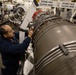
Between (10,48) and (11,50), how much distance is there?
0.10 feet

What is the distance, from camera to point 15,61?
2793 millimetres

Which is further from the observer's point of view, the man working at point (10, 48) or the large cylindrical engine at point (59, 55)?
the man working at point (10, 48)

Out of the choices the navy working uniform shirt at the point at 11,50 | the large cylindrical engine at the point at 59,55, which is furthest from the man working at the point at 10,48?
the large cylindrical engine at the point at 59,55

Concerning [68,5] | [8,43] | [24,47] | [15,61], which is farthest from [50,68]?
[68,5]

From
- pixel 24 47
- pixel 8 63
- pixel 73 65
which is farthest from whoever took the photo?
pixel 8 63

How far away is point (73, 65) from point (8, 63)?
1.70 metres

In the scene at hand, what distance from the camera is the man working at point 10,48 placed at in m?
2.44

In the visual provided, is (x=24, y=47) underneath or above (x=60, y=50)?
underneath

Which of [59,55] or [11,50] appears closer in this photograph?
[59,55]

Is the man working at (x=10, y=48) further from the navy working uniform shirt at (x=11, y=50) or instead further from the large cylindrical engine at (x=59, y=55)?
the large cylindrical engine at (x=59, y=55)

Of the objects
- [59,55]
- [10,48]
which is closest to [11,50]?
[10,48]

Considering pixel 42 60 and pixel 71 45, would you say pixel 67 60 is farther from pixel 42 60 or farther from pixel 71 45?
pixel 42 60

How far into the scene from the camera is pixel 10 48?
8.16 ft

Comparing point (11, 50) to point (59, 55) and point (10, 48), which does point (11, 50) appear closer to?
point (10, 48)
